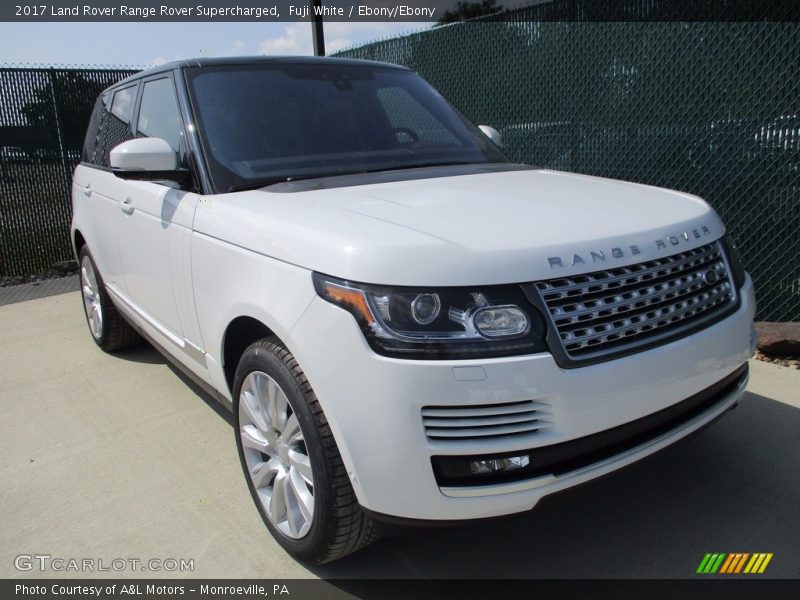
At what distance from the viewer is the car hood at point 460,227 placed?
1.91 metres

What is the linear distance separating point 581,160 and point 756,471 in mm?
3506

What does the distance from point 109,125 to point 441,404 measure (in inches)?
145

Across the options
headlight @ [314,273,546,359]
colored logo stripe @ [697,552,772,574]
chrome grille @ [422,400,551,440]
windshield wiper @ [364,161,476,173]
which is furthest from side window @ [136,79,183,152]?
colored logo stripe @ [697,552,772,574]

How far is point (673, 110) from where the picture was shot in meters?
5.15

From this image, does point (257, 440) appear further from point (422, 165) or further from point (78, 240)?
point (78, 240)

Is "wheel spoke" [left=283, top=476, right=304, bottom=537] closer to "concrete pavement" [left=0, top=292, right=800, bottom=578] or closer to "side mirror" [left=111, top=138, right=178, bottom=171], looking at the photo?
"concrete pavement" [left=0, top=292, right=800, bottom=578]

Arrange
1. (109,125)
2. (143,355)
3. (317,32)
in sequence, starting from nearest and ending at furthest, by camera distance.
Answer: (109,125), (143,355), (317,32)

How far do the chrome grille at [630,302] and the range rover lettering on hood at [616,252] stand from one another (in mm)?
42

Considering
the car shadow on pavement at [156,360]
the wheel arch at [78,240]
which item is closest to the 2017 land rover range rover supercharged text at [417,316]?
the car shadow on pavement at [156,360]

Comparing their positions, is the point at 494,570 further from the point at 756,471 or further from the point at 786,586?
the point at 756,471

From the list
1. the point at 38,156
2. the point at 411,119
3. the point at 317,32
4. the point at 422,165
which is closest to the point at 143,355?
the point at 411,119

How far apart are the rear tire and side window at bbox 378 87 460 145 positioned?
7.92 ft

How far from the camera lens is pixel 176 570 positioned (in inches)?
98.0

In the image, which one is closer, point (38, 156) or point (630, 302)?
point (630, 302)
